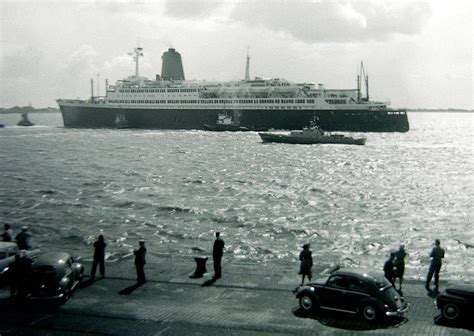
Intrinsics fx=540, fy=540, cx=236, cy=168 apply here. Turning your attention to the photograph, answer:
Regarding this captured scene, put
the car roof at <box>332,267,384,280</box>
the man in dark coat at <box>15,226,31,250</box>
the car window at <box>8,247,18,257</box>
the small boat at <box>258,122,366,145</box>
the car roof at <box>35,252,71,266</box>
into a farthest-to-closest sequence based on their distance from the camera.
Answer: the small boat at <box>258,122,366,145</box> → the man in dark coat at <box>15,226,31,250</box> → the car window at <box>8,247,18,257</box> → the car roof at <box>35,252,71,266</box> → the car roof at <box>332,267,384,280</box>

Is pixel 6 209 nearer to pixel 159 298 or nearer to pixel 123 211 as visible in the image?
pixel 123 211

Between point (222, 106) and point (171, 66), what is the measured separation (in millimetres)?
25108

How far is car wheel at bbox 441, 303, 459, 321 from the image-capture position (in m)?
9.78

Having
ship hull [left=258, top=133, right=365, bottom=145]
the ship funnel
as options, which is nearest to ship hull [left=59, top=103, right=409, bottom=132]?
the ship funnel

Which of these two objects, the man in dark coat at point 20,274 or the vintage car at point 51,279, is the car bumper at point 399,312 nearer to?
the vintage car at point 51,279

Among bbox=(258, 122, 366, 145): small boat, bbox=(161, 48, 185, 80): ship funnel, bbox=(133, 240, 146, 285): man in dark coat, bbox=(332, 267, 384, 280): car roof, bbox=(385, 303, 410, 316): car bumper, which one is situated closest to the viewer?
bbox=(385, 303, 410, 316): car bumper

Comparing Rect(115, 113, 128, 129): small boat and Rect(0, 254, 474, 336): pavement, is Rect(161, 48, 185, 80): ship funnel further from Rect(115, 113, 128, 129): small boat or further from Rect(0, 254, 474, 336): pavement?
Rect(0, 254, 474, 336): pavement

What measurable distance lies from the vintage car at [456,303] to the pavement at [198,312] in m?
0.19

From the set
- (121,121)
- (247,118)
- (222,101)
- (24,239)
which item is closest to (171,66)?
(121,121)

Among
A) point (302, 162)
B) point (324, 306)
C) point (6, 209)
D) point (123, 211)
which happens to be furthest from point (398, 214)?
point (302, 162)

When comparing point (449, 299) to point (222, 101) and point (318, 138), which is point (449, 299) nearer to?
point (318, 138)

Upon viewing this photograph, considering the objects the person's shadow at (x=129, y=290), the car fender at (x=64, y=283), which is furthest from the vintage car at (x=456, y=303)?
the car fender at (x=64, y=283)

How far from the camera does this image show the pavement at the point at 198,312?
9734 mm

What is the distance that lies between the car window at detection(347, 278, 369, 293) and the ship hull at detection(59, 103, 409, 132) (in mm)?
83162
